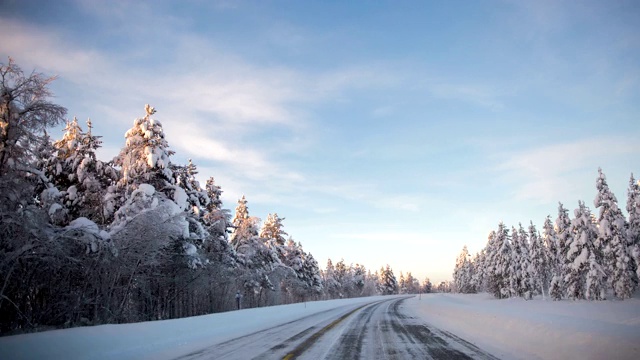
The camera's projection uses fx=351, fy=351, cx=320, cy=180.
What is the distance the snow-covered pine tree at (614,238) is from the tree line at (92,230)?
3848 centimetres

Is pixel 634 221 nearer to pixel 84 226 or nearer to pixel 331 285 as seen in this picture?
pixel 84 226

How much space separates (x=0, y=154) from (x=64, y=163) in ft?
34.5

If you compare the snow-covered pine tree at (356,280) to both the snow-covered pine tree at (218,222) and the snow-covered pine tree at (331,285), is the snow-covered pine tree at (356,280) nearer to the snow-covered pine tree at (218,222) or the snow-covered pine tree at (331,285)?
the snow-covered pine tree at (331,285)

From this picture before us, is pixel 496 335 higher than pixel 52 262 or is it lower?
lower

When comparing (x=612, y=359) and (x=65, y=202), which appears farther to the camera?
(x=65, y=202)

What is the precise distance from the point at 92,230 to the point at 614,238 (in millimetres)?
46585

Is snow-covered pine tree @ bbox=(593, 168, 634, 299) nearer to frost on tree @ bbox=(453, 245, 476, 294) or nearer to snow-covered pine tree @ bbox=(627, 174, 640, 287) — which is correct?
snow-covered pine tree @ bbox=(627, 174, 640, 287)

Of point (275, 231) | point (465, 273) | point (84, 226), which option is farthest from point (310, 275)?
point (465, 273)

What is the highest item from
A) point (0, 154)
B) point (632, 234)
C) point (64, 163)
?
point (64, 163)

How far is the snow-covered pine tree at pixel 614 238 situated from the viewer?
36.9 m

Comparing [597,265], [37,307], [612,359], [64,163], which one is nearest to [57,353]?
[37,307]

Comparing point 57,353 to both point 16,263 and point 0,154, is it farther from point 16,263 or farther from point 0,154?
point 0,154

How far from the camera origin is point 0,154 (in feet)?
32.7

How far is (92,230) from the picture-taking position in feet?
38.5
